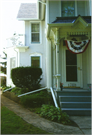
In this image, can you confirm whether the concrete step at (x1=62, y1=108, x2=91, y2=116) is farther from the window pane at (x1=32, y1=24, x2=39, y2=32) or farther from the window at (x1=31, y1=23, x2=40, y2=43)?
the window pane at (x1=32, y1=24, x2=39, y2=32)

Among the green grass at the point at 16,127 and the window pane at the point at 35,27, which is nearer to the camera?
the green grass at the point at 16,127

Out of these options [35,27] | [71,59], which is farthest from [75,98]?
[35,27]

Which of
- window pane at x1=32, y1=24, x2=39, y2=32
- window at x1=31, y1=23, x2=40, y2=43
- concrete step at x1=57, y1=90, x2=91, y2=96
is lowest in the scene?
concrete step at x1=57, y1=90, x2=91, y2=96

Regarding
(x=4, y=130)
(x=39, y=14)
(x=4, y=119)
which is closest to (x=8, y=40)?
(x=39, y=14)

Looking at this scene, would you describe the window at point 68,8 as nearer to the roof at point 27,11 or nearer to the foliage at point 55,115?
the roof at point 27,11

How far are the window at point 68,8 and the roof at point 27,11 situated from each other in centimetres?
391

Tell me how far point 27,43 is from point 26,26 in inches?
57.8

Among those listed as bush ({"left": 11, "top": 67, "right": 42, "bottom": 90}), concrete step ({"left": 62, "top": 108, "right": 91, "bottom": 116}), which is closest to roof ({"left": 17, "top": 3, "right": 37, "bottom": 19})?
bush ({"left": 11, "top": 67, "right": 42, "bottom": 90})

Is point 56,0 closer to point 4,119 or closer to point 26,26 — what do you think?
point 26,26

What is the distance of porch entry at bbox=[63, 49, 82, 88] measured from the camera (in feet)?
30.1

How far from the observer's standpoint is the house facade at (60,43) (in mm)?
7832

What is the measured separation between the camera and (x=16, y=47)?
1229 centimetres

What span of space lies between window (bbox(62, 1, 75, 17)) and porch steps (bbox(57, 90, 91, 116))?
4.75 metres

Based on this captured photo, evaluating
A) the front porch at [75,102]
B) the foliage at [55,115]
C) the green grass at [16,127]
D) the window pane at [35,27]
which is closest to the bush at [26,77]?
the front porch at [75,102]
